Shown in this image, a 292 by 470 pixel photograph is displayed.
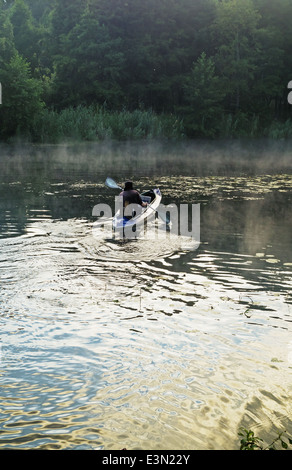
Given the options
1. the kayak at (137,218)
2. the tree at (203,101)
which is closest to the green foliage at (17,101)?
the tree at (203,101)

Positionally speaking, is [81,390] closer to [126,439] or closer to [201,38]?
[126,439]

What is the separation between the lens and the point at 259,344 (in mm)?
6676

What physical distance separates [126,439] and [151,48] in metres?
59.1

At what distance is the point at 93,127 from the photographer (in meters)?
40.4

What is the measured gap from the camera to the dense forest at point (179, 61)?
173ft

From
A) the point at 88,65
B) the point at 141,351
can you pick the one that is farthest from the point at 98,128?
the point at 141,351

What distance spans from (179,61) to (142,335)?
57.7 meters

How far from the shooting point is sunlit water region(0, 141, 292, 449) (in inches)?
191

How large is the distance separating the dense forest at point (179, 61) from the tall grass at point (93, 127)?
20.3ft

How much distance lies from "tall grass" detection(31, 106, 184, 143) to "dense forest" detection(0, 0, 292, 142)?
620 centimetres

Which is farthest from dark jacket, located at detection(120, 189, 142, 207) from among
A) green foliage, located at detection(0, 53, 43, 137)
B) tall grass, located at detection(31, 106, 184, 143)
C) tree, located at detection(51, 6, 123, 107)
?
tree, located at detection(51, 6, 123, 107)

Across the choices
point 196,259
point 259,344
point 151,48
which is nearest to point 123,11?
point 151,48

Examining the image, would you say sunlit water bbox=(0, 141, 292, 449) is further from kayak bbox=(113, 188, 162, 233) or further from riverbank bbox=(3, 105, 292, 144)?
riverbank bbox=(3, 105, 292, 144)

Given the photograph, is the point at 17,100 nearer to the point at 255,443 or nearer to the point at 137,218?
the point at 137,218
